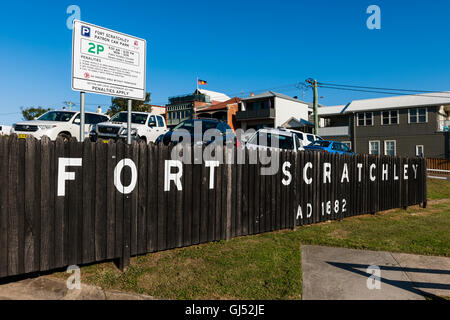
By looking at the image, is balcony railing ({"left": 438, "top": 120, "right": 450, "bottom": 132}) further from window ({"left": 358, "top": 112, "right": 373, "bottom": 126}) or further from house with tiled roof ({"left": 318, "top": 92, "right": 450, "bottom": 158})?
window ({"left": 358, "top": 112, "right": 373, "bottom": 126})

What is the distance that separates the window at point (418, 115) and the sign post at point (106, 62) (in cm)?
3613

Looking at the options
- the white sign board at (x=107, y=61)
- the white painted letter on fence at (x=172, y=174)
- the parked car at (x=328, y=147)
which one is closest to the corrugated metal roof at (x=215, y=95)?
the parked car at (x=328, y=147)

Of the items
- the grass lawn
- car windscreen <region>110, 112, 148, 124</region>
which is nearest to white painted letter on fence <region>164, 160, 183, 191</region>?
the grass lawn

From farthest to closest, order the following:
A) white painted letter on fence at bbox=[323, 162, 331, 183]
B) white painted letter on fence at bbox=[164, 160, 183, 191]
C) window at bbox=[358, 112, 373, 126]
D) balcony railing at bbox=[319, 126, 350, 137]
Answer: balcony railing at bbox=[319, 126, 350, 137] < window at bbox=[358, 112, 373, 126] < white painted letter on fence at bbox=[323, 162, 331, 183] < white painted letter on fence at bbox=[164, 160, 183, 191]

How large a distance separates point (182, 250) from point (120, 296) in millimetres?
1826

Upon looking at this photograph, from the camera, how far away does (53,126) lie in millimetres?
11641

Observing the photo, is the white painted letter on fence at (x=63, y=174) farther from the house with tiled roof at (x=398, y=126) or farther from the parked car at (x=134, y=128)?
the house with tiled roof at (x=398, y=126)

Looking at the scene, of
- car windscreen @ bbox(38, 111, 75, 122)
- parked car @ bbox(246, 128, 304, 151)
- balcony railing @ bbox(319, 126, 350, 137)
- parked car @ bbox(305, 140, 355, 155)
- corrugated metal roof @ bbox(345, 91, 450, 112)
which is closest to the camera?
car windscreen @ bbox(38, 111, 75, 122)

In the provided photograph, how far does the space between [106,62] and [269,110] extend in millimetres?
40683

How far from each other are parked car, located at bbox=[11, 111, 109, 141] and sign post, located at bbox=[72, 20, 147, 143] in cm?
529

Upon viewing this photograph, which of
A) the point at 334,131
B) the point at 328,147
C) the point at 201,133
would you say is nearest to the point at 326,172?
the point at 201,133

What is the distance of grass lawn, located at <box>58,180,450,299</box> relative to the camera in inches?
162

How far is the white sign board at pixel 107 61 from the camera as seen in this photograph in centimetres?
566
